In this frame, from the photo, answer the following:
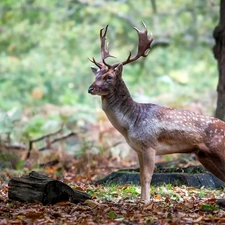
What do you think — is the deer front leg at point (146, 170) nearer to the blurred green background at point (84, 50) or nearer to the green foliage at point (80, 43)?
the blurred green background at point (84, 50)

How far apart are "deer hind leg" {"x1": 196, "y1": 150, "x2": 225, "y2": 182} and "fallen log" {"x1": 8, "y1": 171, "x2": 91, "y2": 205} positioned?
1603 millimetres

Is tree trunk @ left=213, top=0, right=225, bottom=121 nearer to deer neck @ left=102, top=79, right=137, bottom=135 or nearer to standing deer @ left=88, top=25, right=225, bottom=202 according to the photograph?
standing deer @ left=88, top=25, right=225, bottom=202

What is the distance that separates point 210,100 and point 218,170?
11271 mm

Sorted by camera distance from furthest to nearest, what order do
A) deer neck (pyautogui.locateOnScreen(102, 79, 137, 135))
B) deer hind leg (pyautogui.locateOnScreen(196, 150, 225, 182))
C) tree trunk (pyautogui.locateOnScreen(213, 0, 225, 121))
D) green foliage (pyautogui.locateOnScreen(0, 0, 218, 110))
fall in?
green foliage (pyautogui.locateOnScreen(0, 0, 218, 110))
tree trunk (pyautogui.locateOnScreen(213, 0, 225, 121))
deer neck (pyautogui.locateOnScreen(102, 79, 137, 135))
deer hind leg (pyautogui.locateOnScreen(196, 150, 225, 182))

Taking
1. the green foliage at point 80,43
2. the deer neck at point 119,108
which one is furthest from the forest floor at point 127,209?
the green foliage at point 80,43

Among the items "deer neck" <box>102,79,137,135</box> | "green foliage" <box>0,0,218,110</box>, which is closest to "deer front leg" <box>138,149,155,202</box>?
"deer neck" <box>102,79,137,135</box>

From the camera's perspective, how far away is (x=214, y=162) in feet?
24.4

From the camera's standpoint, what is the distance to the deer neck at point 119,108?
765 centimetres

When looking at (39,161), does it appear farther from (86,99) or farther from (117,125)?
(86,99)

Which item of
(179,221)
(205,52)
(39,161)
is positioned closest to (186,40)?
(205,52)

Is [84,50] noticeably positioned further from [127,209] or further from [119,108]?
[127,209]

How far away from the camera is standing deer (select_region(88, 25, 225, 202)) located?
7.43 metres

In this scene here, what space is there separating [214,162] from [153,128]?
0.89 m

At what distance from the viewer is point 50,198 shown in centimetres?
693
